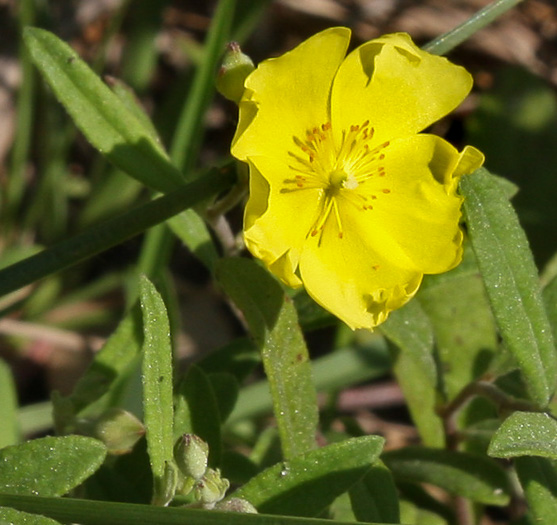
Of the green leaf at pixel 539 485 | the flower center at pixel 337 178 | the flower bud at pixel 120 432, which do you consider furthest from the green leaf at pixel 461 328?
the flower bud at pixel 120 432

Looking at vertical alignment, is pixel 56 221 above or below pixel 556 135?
below

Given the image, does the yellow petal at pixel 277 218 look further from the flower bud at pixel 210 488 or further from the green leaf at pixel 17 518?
the green leaf at pixel 17 518

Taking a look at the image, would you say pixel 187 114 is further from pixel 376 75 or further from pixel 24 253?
pixel 376 75

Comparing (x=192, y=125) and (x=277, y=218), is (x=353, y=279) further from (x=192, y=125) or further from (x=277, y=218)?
(x=192, y=125)

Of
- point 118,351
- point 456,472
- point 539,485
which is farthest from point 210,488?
point 456,472

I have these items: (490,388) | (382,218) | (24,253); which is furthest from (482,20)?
(24,253)

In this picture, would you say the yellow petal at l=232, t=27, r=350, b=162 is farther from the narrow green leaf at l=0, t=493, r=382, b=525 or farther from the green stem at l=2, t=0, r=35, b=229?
the green stem at l=2, t=0, r=35, b=229
